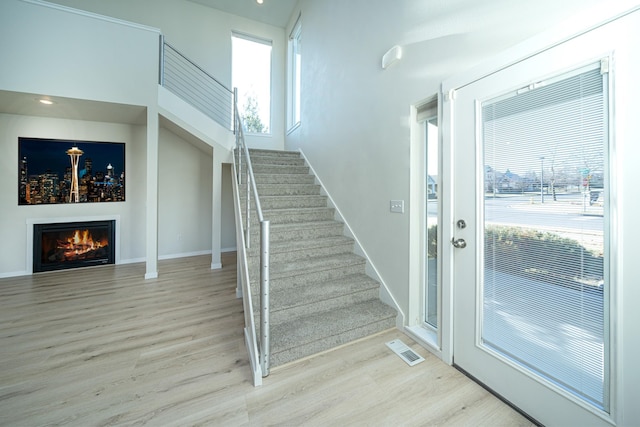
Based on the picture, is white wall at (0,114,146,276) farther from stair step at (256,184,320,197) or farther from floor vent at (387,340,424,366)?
floor vent at (387,340,424,366)

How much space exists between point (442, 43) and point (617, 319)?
1.93 meters

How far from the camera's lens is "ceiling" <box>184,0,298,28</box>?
505 cm

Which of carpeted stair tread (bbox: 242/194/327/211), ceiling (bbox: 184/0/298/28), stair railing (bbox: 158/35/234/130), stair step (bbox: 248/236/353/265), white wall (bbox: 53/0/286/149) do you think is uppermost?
ceiling (bbox: 184/0/298/28)

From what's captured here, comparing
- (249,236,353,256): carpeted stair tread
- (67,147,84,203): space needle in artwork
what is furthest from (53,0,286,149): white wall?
(249,236,353,256): carpeted stair tread

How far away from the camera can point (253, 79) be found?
227 inches

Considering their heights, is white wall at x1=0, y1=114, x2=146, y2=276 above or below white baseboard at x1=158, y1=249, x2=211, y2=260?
above

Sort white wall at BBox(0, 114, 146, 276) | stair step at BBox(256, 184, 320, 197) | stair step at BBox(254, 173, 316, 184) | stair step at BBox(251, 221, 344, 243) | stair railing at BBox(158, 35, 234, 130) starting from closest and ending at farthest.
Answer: stair step at BBox(251, 221, 344, 243), stair step at BBox(256, 184, 320, 197), stair step at BBox(254, 173, 316, 184), white wall at BBox(0, 114, 146, 276), stair railing at BBox(158, 35, 234, 130)

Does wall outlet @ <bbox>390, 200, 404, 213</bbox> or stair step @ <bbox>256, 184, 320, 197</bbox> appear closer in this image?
wall outlet @ <bbox>390, 200, 404, 213</bbox>

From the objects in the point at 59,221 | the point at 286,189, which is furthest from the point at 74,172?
the point at 286,189

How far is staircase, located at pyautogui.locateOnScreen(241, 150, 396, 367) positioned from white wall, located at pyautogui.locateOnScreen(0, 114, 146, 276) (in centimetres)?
290

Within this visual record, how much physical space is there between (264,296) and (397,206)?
146 centimetres

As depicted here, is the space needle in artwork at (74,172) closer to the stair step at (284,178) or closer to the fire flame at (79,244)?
the fire flame at (79,244)

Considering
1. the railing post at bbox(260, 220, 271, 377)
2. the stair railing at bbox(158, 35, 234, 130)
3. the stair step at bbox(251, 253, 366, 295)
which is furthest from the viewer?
the stair railing at bbox(158, 35, 234, 130)

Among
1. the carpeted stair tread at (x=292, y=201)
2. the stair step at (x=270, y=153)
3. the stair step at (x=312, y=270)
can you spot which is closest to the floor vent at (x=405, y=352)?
the stair step at (x=312, y=270)
